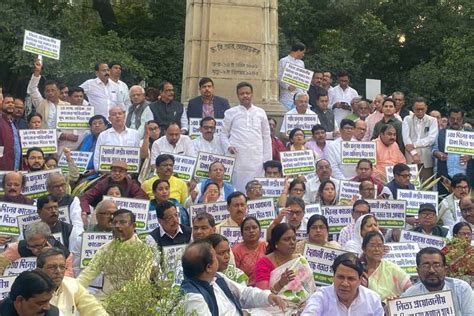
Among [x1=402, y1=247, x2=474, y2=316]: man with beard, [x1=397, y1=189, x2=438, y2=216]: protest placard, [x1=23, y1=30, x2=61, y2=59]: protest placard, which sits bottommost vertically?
[x1=402, y1=247, x2=474, y2=316]: man with beard

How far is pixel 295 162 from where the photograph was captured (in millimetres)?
14750

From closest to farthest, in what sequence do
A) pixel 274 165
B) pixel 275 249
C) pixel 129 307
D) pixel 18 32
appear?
1. pixel 129 307
2. pixel 275 249
3. pixel 274 165
4. pixel 18 32

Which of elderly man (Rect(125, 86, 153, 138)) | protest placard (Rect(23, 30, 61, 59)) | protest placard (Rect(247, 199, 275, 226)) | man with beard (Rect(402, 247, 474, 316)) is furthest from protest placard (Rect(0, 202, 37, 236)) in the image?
protest placard (Rect(23, 30, 61, 59))

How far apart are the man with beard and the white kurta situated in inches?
236

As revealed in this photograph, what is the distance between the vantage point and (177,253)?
9.93 metres

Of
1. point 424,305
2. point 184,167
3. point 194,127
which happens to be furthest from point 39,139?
point 424,305

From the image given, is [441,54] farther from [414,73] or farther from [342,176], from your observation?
[342,176]

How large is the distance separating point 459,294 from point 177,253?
2.62m

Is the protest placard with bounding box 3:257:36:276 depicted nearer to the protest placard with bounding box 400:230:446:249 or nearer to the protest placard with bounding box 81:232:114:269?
the protest placard with bounding box 81:232:114:269

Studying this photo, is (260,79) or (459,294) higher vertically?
(260,79)

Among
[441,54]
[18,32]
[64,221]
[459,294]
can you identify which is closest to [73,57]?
[18,32]

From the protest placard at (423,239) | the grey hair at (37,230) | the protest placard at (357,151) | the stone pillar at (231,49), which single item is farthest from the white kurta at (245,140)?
the grey hair at (37,230)

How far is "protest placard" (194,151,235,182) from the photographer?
1420 centimetres

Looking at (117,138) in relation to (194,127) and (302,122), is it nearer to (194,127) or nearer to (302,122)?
(194,127)
